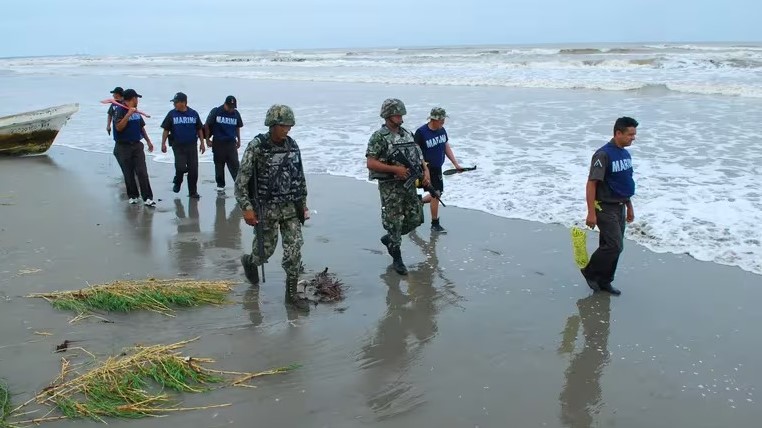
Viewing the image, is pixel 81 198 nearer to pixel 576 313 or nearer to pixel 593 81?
pixel 576 313

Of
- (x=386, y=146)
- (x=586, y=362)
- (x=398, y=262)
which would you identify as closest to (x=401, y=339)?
(x=586, y=362)

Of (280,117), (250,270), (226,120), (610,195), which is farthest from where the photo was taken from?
(226,120)

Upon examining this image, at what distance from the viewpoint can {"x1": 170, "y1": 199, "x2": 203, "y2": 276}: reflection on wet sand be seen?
644 centimetres

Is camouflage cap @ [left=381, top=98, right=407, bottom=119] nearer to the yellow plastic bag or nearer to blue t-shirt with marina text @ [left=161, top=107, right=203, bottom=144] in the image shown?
the yellow plastic bag

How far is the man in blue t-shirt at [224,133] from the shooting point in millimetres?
9195

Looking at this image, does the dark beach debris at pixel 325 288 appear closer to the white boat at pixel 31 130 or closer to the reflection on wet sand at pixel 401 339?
the reflection on wet sand at pixel 401 339

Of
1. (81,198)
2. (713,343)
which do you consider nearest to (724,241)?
(713,343)

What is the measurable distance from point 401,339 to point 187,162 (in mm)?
5727

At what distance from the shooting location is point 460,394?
3971 mm

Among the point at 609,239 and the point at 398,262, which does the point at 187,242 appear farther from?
the point at 609,239

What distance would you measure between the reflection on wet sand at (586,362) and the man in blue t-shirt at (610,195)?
0.31 m

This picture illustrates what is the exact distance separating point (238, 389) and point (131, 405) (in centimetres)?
64

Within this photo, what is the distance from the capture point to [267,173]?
5.16 m

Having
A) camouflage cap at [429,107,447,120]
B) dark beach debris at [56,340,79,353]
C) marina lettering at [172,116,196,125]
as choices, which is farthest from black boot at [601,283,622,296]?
marina lettering at [172,116,196,125]
